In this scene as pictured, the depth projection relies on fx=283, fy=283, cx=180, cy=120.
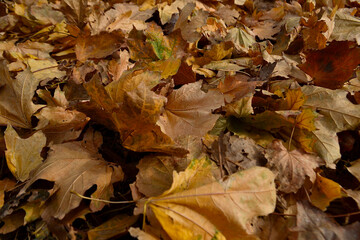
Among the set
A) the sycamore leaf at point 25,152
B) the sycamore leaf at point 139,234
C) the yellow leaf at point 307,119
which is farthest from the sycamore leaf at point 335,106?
the sycamore leaf at point 25,152

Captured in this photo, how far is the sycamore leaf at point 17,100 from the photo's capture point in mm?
875

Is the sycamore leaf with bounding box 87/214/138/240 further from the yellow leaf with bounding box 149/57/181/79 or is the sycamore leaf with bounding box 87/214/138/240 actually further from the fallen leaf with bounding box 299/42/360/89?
the fallen leaf with bounding box 299/42/360/89

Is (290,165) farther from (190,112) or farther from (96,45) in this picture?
(96,45)

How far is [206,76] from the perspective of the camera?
3.55 feet

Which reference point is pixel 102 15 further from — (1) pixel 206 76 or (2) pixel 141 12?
(1) pixel 206 76

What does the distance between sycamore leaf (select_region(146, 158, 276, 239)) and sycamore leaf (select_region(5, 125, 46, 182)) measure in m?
0.35

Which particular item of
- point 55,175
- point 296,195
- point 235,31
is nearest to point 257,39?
point 235,31

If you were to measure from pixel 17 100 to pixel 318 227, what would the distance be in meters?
0.92

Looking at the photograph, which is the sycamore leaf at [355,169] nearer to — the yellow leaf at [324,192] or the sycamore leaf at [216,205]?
the yellow leaf at [324,192]

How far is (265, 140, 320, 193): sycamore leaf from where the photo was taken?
0.77 meters

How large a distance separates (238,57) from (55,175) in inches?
34.4

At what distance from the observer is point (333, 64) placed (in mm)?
1019

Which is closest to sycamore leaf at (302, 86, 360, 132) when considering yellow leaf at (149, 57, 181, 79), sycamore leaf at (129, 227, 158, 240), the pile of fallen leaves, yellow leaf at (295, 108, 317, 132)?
the pile of fallen leaves

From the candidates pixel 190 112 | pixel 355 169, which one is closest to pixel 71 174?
pixel 190 112
